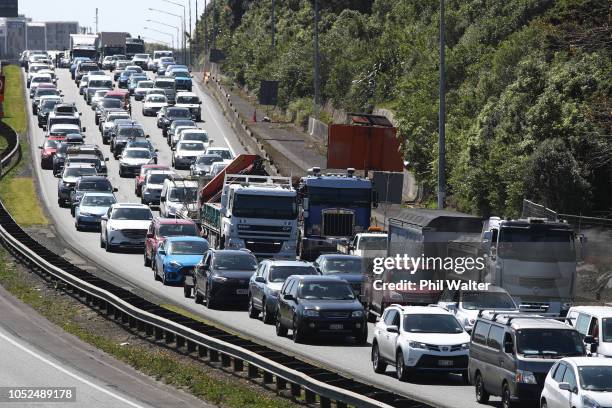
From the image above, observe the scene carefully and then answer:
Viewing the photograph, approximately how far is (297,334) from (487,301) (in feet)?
13.4

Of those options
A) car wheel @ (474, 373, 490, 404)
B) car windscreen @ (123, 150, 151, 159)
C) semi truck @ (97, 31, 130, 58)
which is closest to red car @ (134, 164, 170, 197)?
car windscreen @ (123, 150, 151, 159)

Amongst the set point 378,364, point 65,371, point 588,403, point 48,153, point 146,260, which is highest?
point 588,403

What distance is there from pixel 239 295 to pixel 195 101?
6775cm

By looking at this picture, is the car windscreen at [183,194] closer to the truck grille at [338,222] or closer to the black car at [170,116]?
the truck grille at [338,222]

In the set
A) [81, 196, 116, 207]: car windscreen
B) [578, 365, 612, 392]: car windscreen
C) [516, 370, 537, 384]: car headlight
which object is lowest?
[81, 196, 116, 207]: car windscreen

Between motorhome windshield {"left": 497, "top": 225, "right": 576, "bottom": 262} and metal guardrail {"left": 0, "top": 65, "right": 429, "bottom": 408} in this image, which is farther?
motorhome windshield {"left": 497, "top": 225, "right": 576, "bottom": 262}

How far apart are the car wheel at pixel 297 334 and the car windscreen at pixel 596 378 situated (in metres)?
11.9

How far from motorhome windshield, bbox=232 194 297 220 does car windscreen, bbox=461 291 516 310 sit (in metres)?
14.5

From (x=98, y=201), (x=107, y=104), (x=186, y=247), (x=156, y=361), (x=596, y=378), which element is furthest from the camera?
(x=107, y=104)

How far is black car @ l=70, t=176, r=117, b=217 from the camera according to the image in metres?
62.1

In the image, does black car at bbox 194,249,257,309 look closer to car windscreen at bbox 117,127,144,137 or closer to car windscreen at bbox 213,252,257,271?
car windscreen at bbox 213,252,257,271

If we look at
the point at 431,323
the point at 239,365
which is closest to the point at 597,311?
the point at 431,323

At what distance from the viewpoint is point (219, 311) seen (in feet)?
128

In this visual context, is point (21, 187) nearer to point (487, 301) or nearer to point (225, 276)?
point (225, 276)
